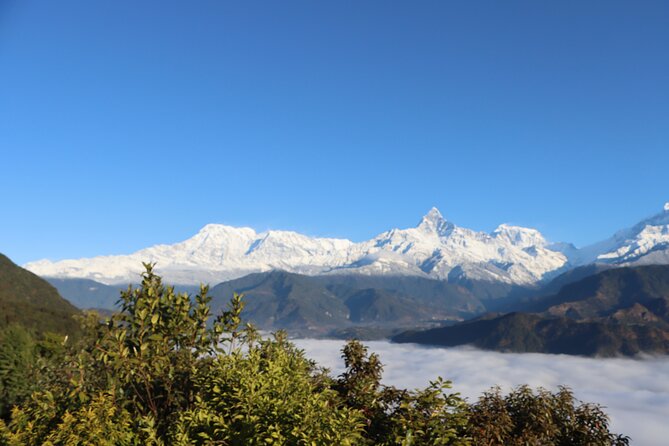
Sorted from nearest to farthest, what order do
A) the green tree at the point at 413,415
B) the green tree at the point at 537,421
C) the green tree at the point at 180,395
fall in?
the green tree at the point at 180,395 → the green tree at the point at 413,415 → the green tree at the point at 537,421

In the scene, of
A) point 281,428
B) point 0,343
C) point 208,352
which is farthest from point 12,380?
point 281,428

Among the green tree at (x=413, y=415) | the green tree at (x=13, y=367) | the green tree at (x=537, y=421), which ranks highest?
the green tree at (x=413, y=415)

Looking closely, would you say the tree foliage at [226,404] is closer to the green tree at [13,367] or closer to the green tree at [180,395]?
the green tree at [180,395]

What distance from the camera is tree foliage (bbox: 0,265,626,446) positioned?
65.4 ft

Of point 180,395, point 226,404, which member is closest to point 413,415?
point 226,404

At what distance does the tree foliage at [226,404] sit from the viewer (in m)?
19.9

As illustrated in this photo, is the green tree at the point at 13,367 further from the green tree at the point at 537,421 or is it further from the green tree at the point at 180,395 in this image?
the green tree at the point at 537,421

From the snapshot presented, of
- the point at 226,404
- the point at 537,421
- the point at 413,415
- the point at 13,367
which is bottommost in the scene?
the point at 13,367

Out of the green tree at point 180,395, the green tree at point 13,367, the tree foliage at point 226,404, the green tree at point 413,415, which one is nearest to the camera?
the green tree at point 180,395

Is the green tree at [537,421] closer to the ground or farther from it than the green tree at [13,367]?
farther from it

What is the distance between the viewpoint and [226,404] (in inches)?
855

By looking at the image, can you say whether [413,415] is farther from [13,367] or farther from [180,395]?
[13,367]

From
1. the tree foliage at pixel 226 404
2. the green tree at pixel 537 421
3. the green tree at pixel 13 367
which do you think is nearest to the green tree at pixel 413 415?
the tree foliage at pixel 226 404

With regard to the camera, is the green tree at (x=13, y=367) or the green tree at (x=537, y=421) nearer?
the green tree at (x=537, y=421)
